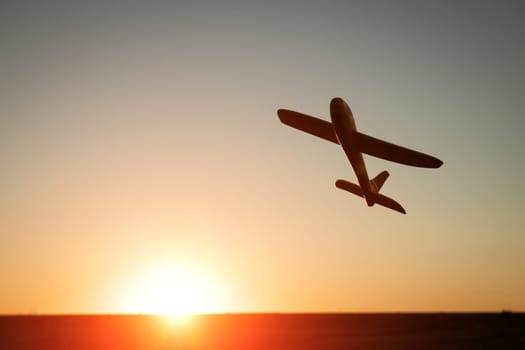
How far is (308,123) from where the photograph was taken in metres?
27.3

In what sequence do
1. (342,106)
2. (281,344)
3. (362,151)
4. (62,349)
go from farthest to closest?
1. (281,344)
2. (62,349)
3. (362,151)
4. (342,106)

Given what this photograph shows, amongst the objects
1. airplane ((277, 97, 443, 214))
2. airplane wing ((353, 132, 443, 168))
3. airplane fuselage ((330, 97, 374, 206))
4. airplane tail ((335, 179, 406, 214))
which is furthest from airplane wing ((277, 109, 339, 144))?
airplane tail ((335, 179, 406, 214))

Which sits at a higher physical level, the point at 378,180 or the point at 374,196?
the point at 378,180

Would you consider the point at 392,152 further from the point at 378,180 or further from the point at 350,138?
the point at 378,180

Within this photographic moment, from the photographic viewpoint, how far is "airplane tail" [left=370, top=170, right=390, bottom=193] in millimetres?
35312

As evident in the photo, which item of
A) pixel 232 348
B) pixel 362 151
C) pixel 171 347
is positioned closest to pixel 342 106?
pixel 362 151

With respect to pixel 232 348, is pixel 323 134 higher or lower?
higher

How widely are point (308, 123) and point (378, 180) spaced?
1279 centimetres

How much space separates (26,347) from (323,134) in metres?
34.3

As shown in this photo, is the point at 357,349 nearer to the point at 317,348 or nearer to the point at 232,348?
the point at 317,348

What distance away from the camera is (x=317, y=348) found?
41344 millimetres

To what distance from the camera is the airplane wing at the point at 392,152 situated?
2530 centimetres

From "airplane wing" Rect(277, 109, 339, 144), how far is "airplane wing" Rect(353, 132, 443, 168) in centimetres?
192

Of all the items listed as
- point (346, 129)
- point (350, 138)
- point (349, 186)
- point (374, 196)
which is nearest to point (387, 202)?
point (374, 196)
